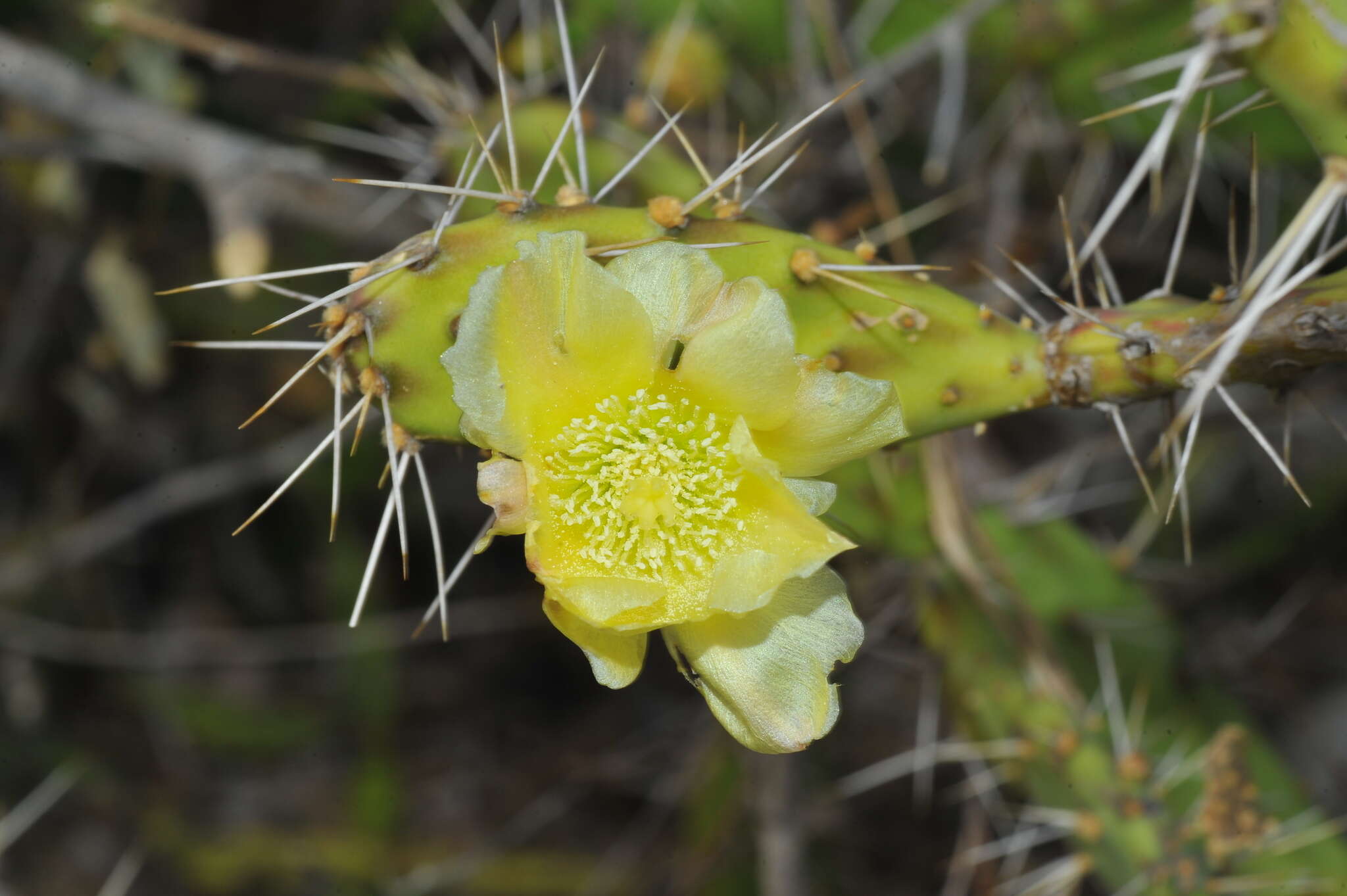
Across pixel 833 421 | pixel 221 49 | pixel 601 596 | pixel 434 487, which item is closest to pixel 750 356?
pixel 833 421

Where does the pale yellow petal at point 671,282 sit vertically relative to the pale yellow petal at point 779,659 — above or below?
above

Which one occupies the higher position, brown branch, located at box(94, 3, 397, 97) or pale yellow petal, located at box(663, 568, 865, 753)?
brown branch, located at box(94, 3, 397, 97)

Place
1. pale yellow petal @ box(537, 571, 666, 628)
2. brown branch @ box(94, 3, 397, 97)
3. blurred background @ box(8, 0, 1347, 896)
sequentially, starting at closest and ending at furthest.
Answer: pale yellow petal @ box(537, 571, 666, 628) < brown branch @ box(94, 3, 397, 97) < blurred background @ box(8, 0, 1347, 896)

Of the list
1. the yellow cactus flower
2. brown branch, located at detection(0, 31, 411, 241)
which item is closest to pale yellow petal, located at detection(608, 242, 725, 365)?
the yellow cactus flower

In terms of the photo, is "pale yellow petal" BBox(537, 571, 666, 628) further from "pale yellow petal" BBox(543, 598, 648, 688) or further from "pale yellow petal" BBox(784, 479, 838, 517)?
"pale yellow petal" BBox(784, 479, 838, 517)

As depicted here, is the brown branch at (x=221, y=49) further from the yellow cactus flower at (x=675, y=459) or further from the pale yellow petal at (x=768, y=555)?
the pale yellow petal at (x=768, y=555)

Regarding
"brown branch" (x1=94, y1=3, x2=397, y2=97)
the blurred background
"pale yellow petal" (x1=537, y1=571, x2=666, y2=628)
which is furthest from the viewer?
the blurred background

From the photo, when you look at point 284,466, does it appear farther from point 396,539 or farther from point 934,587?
point 934,587

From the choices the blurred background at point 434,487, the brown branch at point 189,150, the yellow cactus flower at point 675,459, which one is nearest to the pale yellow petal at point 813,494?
the yellow cactus flower at point 675,459
